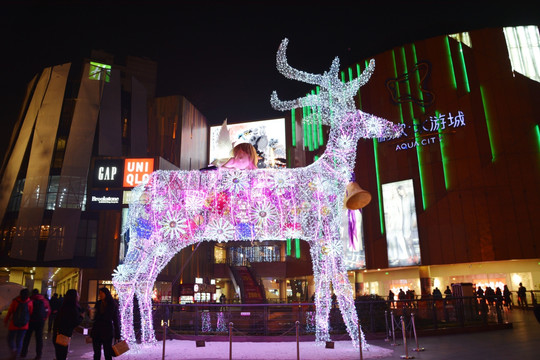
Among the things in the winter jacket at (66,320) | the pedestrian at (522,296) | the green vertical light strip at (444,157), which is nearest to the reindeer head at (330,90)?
the winter jacket at (66,320)

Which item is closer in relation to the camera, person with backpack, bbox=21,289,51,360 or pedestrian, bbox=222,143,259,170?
person with backpack, bbox=21,289,51,360

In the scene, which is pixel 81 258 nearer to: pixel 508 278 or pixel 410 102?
pixel 410 102

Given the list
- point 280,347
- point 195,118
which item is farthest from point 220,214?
point 195,118

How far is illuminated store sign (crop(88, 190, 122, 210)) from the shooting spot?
77.0 ft

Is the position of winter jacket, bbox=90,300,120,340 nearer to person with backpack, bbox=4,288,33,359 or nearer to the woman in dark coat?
the woman in dark coat

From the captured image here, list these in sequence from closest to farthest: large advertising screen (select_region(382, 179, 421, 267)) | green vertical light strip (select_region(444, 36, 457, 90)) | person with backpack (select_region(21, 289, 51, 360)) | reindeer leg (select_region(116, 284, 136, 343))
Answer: person with backpack (select_region(21, 289, 51, 360)) < reindeer leg (select_region(116, 284, 136, 343)) < large advertising screen (select_region(382, 179, 421, 267)) < green vertical light strip (select_region(444, 36, 457, 90))

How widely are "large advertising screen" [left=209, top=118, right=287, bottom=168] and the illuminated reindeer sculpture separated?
30.2 metres

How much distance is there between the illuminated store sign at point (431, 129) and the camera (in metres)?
23.9

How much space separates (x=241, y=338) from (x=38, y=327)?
15.7 feet

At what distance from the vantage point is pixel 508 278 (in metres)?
22.7

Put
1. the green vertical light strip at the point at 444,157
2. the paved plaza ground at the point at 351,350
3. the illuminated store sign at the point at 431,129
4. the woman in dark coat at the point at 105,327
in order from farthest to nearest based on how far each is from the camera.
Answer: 1. the illuminated store sign at the point at 431,129
2. the green vertical light strip at the point at 444,157
3. the paved plaza ground at the point at 351,350
4. the woman in dark coat at the point at 105,327

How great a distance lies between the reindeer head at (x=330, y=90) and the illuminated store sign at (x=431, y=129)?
15.0m

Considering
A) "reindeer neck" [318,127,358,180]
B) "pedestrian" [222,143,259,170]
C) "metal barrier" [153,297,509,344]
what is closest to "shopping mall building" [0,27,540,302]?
"metal barrier" [153,297,509,344]

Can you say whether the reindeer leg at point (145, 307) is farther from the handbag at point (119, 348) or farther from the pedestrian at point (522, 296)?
the pedestrian at point (522, 296)
